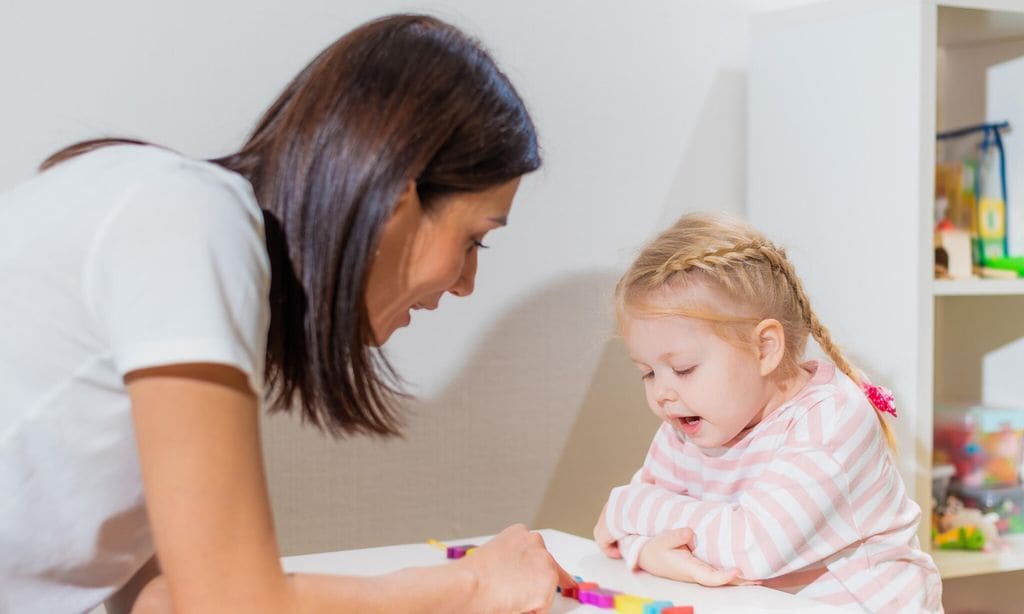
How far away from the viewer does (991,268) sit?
1787 mm

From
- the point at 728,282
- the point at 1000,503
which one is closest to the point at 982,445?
the point at 1000,503

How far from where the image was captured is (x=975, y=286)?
170cm

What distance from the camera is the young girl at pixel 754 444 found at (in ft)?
3.95

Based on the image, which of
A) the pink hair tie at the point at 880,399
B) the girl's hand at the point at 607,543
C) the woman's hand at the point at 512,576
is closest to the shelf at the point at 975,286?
the pink hair tie at the point at 880,399

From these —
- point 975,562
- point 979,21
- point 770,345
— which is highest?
point 979,21

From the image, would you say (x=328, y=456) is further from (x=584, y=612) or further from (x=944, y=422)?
(x=944, y=422)

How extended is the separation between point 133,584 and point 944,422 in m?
1.27

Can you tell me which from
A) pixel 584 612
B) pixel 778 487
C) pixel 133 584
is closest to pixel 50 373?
pixel 133 584

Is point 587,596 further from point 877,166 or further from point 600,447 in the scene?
point 877,166

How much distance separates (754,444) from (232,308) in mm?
773

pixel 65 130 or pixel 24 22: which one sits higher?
pixel 24 22

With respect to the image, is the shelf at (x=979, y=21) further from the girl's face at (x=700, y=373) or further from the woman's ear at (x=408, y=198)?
the woman's ear at (x=408, y=198)

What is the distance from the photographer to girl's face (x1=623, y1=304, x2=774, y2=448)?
1.31 metres

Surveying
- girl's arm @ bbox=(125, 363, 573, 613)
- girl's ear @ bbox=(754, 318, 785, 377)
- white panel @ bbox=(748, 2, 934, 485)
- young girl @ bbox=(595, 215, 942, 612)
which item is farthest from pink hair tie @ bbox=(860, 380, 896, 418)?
girl's arm @ bbox=(125, 363, 573, 613)
